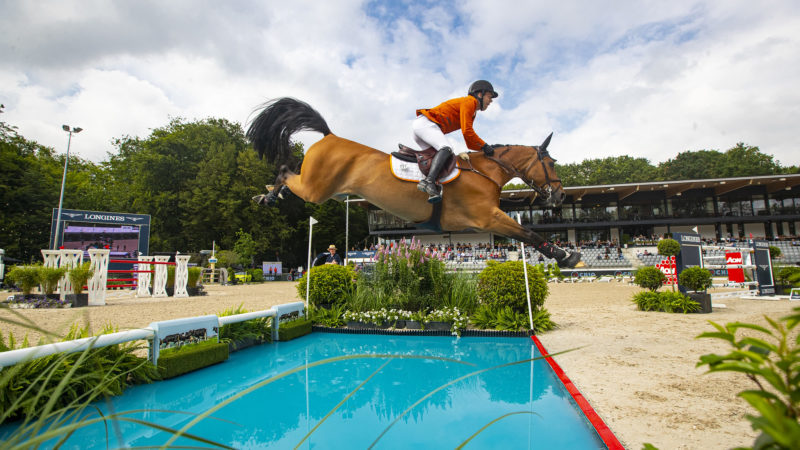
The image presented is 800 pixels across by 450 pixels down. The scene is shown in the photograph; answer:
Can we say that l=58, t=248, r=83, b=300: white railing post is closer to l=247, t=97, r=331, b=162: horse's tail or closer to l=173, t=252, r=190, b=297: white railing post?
l=173, t=252, r=190, b=297: white railing post

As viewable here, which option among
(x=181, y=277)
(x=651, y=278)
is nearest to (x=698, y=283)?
(x=651, y=278)

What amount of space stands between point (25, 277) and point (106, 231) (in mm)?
13457

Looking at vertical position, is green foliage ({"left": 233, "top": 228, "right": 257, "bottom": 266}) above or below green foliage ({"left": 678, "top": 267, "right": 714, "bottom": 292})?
above

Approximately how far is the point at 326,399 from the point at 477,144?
8.77 feet

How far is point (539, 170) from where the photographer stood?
11.8 feet

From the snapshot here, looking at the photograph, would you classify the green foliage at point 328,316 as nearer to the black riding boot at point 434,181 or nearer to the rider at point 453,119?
the rider at point 453,119

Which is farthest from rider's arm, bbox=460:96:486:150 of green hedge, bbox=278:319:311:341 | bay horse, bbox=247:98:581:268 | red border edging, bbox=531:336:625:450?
green hedge, bbox=278:319:311:341

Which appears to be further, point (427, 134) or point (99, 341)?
point (99, 341)

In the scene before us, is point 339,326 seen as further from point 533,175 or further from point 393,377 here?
point 533,175

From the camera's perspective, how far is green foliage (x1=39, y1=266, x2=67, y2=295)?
10.1 metres

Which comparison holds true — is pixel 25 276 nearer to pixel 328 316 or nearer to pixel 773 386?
pixel 328 316

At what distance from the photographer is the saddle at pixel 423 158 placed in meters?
3.32

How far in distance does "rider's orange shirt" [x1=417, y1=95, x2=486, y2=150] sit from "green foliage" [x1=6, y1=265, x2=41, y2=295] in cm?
1163

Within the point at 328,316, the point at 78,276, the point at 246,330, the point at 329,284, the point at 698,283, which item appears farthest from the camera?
the point at 78,276
